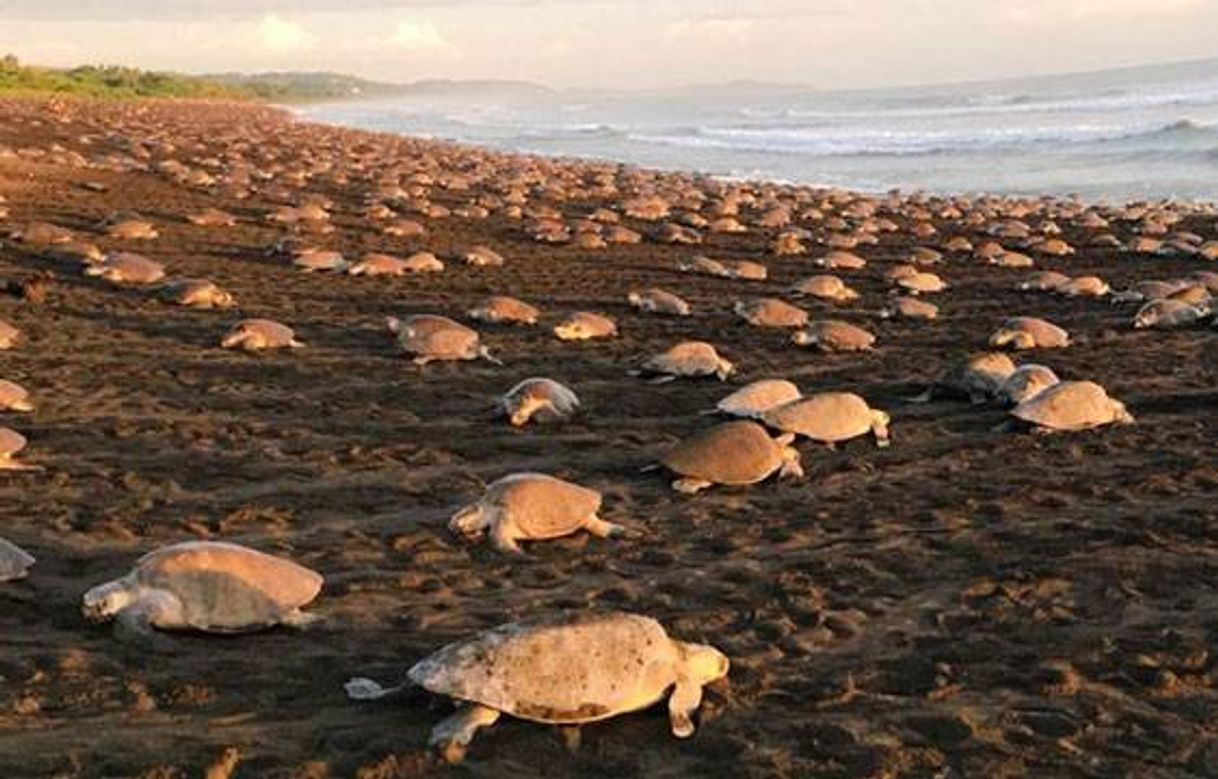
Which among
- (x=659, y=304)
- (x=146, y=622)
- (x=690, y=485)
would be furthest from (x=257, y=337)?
(x=146, y=622)

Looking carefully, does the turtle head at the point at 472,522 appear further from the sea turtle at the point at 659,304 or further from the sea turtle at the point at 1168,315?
the sea turtle at the point at 1168,315

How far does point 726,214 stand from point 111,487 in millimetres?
15960

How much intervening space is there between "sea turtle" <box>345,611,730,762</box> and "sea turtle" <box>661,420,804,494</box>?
2663mm

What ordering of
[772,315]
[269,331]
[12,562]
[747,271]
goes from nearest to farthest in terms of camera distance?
[12,562] < [269,331] < [772,315] < [747,271]

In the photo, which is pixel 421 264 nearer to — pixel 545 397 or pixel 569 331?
pixel 569 331

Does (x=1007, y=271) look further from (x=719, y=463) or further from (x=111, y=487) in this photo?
(x=111, y=487)

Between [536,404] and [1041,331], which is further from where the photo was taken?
[1041,331]

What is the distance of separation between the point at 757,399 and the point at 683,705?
422 cm

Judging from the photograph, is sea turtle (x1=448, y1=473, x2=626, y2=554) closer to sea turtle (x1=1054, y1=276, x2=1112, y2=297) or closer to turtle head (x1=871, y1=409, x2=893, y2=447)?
turtle head (x1=871, y1=409, x2=893, y2=447)

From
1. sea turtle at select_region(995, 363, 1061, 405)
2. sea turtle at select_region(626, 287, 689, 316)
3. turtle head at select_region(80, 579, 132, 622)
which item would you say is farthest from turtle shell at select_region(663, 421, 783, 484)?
sea turtle at select_region(626, 287, 689, 316)

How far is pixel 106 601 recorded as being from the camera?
5.12 m

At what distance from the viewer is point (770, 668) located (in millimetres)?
4949

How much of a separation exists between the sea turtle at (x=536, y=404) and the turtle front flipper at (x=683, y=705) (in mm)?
4136

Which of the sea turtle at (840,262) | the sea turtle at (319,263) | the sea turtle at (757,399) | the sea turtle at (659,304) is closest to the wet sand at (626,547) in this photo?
the sea turtle at (659,304)
